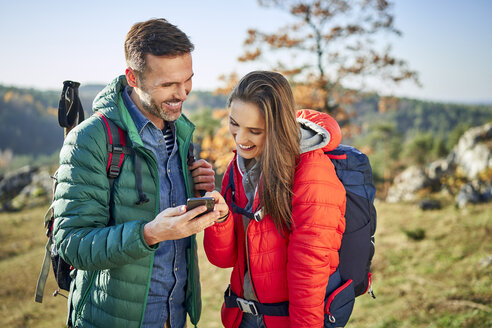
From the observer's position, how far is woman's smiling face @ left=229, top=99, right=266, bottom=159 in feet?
6.12

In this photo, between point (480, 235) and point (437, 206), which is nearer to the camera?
point (480, 235)

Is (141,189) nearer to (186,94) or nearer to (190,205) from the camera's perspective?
(190,205)

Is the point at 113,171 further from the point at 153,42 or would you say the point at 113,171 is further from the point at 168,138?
the point at 153,42

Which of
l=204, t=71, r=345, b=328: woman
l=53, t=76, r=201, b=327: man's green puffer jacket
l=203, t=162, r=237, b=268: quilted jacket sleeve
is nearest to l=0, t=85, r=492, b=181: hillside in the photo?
l=204, t=71, r=345, b=328: woman

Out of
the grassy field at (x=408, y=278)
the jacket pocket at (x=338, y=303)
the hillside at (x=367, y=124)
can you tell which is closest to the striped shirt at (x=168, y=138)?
the jacket pocket at (x=338, y=303)

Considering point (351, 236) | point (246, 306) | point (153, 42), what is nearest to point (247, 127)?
point (153, 42)

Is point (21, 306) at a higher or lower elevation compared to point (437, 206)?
lower

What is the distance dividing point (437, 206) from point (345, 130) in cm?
347

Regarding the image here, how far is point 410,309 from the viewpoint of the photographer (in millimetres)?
4852

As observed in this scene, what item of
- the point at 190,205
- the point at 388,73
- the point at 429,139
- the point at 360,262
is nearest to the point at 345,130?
the point at 388,73

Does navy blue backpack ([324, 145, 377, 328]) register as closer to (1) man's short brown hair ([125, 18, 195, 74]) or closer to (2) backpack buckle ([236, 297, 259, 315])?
(2) backpack buckle ([236, 297, 259, 315])

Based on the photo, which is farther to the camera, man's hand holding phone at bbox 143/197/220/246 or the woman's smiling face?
the woman's smiling face

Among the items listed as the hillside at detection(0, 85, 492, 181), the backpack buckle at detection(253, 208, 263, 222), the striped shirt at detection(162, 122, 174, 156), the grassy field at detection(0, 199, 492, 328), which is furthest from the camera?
the hillside at detection(0, 85, 492, 181)

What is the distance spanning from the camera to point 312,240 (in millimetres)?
1716
